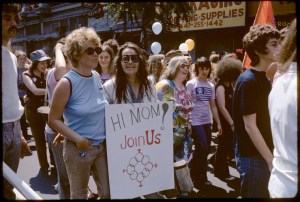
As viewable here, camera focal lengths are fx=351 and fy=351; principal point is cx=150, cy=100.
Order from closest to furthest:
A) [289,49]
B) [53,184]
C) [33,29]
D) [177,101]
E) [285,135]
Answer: [285,135], [289,49], [177,101], [53,184], [33,29]

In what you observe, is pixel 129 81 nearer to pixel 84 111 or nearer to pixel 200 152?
pixel 84 111

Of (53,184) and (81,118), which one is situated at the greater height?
(81,118)

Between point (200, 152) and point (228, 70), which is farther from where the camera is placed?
point (228, 70)

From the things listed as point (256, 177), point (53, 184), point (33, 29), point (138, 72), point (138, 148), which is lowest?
point (53, 184)

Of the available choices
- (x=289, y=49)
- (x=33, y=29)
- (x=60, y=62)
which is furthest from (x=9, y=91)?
(x=33, y=29)

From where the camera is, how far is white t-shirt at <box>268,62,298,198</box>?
1.44 metres

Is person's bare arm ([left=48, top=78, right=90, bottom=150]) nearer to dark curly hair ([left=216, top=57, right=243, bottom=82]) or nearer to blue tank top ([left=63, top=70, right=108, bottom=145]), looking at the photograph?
blue tank top ([left=63, top=70, right=108, bottom=145])

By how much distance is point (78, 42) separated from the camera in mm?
2395

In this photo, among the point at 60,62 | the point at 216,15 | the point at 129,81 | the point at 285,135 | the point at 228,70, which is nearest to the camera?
the point at 285,135

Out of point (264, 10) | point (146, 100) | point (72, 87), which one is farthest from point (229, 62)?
point (72, 87)

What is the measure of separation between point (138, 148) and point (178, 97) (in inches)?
56.0

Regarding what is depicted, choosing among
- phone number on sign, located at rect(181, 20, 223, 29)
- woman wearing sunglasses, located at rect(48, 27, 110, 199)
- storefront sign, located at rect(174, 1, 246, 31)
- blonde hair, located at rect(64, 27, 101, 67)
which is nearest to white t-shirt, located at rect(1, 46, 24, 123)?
woman wearing sunglasses, located at rect(48, 27, 110, 199)

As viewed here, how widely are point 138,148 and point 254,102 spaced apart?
85 centimetres

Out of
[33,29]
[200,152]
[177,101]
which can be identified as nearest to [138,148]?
[177,101]
